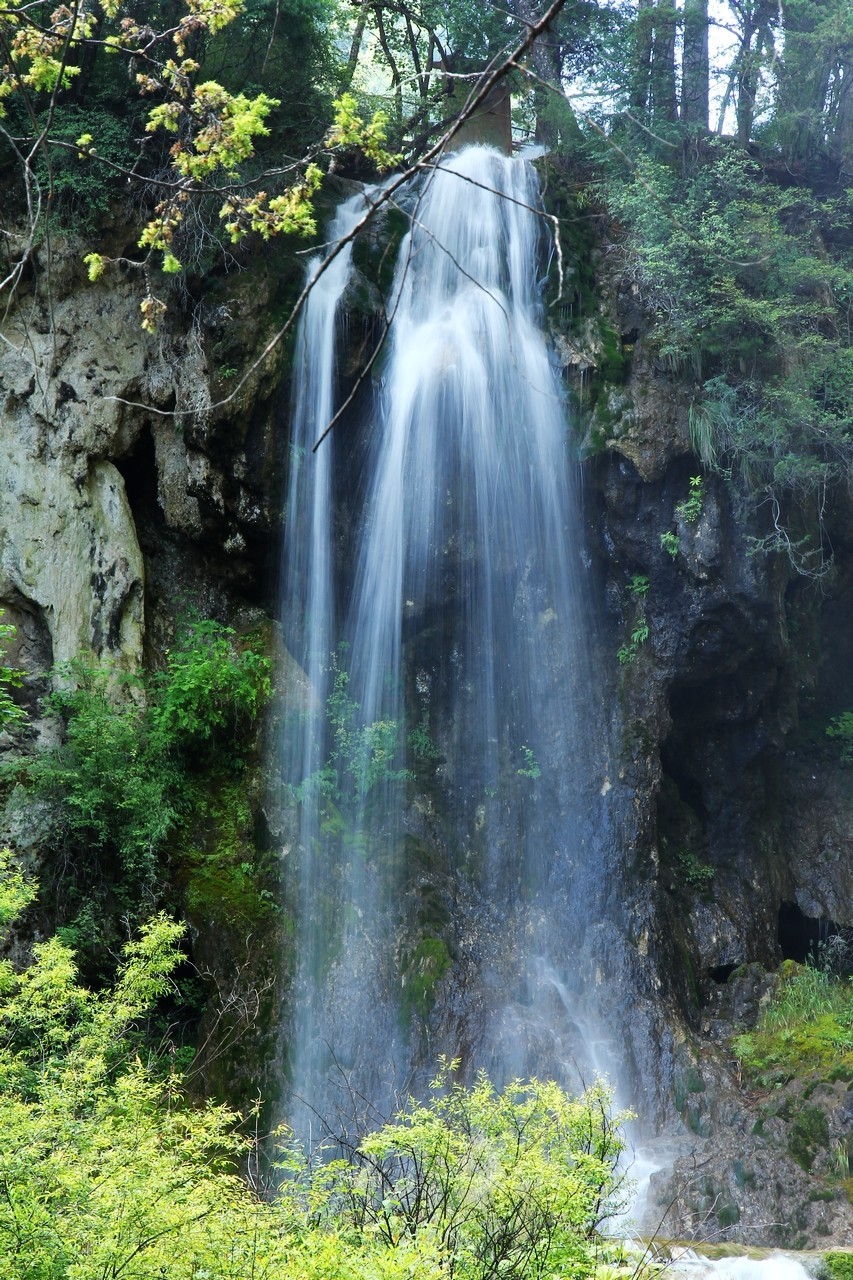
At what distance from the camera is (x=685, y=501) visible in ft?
30.5

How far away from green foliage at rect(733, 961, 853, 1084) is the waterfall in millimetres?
1448

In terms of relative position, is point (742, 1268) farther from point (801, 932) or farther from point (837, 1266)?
point (801, 932)

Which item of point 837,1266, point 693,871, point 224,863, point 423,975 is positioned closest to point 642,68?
point 693,871

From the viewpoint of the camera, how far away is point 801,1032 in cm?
771

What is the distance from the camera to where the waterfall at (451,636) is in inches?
338

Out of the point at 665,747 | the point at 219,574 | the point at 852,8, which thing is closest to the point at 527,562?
the point at 665,747

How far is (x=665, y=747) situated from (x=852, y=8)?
8523 mm

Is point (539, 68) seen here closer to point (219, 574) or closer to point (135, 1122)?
point (219, 574)

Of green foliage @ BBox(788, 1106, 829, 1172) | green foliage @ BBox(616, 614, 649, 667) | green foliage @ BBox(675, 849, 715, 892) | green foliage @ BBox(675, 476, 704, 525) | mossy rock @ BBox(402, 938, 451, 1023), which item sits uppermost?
green foliage @ BBox(675, 476, 704, 525)

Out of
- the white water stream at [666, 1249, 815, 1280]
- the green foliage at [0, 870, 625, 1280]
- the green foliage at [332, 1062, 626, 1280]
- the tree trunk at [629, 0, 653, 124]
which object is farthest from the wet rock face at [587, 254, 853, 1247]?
the green foliage at [0, 870, 625, 1280]

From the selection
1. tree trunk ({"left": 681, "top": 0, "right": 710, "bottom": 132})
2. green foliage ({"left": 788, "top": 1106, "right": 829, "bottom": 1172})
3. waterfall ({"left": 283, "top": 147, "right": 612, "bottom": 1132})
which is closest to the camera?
green foliage ({"left": 788, "top": 1106, "right": 829, "bottom": 1172})

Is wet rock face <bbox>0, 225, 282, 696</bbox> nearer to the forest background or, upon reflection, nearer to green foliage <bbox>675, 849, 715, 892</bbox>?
the forest background

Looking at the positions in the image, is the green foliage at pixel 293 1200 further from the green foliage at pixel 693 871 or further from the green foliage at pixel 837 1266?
the green foliage at pixel 693 871

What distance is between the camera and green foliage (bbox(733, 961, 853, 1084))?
736cm
